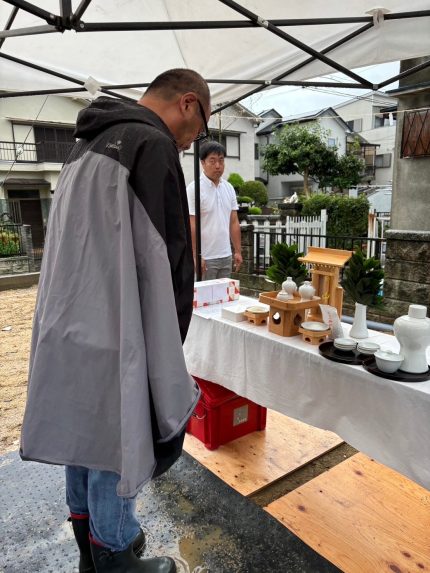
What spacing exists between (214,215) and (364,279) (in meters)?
2.13

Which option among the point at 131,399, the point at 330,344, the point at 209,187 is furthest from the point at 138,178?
the point at 209,187

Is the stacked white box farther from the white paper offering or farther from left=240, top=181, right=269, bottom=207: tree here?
left=240, top=181, right=269, bottom=207: tree

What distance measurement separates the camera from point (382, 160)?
26812mm

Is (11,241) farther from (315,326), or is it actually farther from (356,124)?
(356,124)

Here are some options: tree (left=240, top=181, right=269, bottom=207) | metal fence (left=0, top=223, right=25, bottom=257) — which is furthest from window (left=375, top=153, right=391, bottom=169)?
metal fence (left=0, top=223, right=25, bottom=257)

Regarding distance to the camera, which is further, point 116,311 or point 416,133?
point 416,133

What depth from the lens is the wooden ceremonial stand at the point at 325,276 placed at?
6.18 ft

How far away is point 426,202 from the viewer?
4.84 meters

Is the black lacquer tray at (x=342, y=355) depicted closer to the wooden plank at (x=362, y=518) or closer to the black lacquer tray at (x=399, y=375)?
the black lacquer tray at (x=399, y=375)

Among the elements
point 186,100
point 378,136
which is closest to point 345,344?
point 186,100

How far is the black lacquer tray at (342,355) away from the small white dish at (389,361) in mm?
113

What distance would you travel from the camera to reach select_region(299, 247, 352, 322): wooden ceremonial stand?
6.18ft

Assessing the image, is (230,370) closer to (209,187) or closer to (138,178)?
(138,178)

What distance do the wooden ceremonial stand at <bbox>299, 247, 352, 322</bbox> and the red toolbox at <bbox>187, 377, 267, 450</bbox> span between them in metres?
0.77
